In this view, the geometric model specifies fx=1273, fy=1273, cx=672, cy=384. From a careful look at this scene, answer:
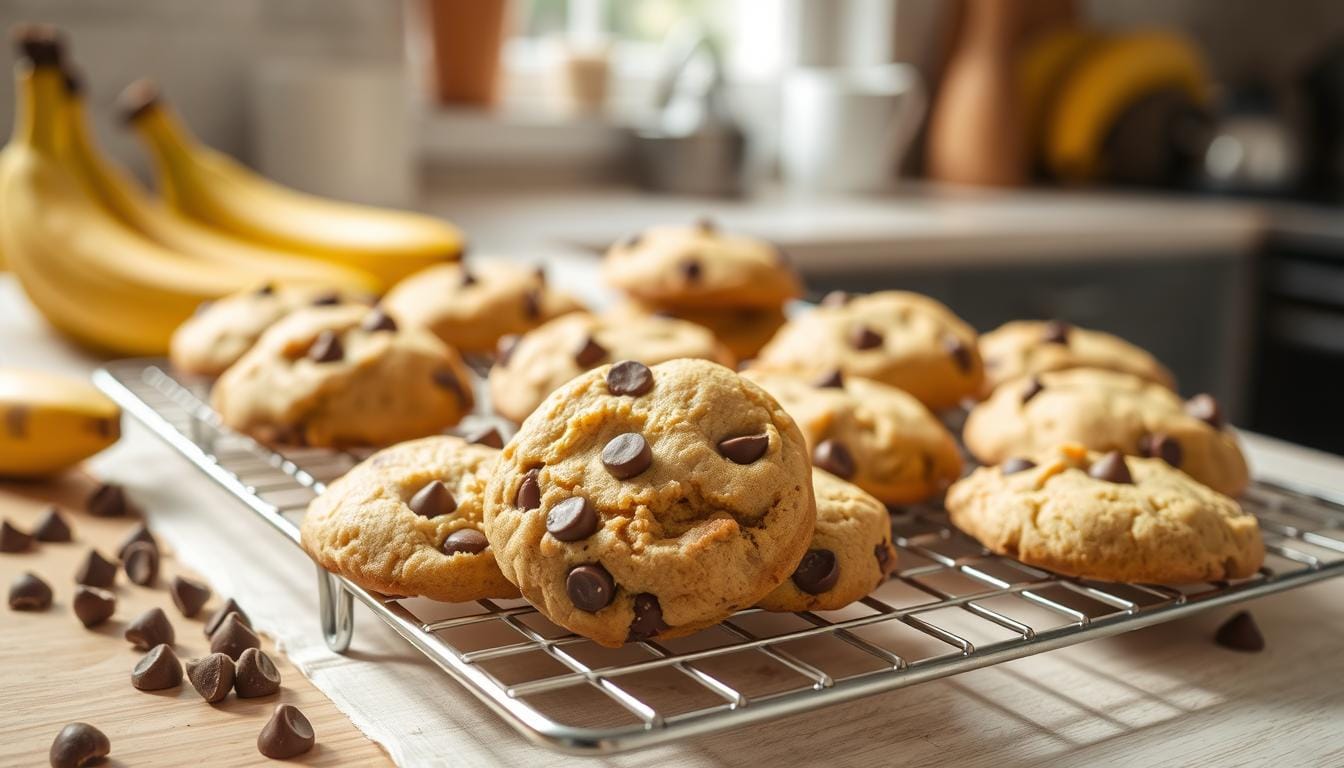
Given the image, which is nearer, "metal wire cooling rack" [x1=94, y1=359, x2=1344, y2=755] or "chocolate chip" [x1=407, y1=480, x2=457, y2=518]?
"metal wire cooling rack" [x1=94, y1=359, x2=1344, y2=755]

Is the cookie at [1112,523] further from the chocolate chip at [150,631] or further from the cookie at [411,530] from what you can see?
the chocolate chip at [150,631]

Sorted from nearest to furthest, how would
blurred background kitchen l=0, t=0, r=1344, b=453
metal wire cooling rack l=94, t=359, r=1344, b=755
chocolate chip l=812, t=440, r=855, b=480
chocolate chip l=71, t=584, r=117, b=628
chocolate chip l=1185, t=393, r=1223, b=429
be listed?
metal wire cooling rack l=94, t=359, r=1344, b=755 → chocolate chip l=71, t=584, r=117, b=628 → chocolate chip l=812, t=440, r=855, b=480 → chocolate chip l=1185, t=393, r=1223, b=429 → blurred background kitchen l=0, t=0, r=1344, b=453

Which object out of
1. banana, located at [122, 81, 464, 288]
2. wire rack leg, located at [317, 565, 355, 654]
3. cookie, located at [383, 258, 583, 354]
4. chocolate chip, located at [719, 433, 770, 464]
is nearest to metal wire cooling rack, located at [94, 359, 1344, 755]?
wire rack leg, located at [317, 565, 355, 654]

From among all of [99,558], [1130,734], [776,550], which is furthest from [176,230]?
[1130,734]

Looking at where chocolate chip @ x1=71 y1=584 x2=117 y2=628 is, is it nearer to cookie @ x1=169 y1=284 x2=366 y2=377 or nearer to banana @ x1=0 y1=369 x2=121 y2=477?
banana @ x1=0 y1=369 x2=121 y2=477

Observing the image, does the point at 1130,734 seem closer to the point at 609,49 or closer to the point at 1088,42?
the point at 609,49

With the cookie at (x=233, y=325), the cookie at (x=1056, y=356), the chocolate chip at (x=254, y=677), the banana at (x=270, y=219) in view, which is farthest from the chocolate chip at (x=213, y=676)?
the banana at (x=270, y=219)
